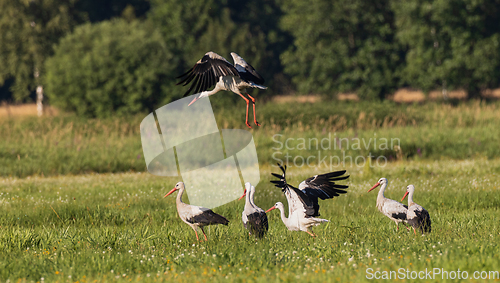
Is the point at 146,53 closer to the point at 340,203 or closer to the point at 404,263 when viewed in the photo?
the point at 340,203

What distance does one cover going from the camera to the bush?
34.5m

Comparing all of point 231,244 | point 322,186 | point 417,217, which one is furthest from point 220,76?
point 417,217

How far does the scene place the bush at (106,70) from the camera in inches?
1359

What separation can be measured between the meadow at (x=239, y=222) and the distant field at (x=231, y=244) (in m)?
0.03

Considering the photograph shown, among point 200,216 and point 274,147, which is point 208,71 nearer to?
point 200,216

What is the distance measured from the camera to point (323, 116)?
28.8 metres

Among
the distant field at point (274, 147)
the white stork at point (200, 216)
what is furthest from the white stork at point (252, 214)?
the distant field at point (274, 147)

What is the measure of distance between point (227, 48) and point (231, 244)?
118 ft

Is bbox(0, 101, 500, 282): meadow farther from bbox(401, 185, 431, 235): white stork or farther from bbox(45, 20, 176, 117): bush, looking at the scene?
bbox(45, 20, 176, 117): bush

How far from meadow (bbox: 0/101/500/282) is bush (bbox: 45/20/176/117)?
1236 cm

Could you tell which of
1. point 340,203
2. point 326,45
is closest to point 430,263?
point 340,203

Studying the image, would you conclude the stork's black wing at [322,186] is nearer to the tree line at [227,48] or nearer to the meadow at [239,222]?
the meadow at [239,222]

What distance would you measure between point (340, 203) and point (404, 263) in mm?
5862

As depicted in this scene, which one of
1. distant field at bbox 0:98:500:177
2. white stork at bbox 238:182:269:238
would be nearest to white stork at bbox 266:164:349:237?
white stork at bbox 238:182:269:238
